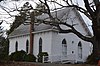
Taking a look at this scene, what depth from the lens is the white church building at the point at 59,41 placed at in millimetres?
38031

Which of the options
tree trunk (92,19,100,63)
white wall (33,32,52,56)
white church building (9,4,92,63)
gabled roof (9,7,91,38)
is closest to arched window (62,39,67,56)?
white church building (9,4,92,63)

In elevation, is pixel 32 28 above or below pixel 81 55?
above

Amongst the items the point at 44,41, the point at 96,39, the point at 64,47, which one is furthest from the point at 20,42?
the point at 96,39

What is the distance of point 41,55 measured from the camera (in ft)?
121

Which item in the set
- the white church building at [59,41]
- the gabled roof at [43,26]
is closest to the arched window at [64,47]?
the white church building at [59,41]

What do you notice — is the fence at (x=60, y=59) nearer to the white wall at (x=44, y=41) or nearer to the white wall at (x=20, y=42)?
the white wall at (x=44, y=41)

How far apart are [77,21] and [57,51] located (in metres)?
→ 7.07

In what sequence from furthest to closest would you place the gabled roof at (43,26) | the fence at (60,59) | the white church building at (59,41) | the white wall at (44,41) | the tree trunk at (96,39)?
the gabled roof at (43,26) → the white wall at (44,41) → the white church building at (59,41) → the fence at (60,59) → the tree trunk at (96,39)

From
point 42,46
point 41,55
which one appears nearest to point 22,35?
point 42,46

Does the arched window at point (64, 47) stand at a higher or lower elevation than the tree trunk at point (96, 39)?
lower

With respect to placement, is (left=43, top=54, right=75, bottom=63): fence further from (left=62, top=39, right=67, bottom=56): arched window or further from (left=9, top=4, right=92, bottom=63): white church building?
(left=62, top=39, right=67, bottom=56): arched window

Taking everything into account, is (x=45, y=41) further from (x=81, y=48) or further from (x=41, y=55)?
(x=81, y=48)

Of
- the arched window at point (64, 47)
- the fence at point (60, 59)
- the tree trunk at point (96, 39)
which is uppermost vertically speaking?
the tree trunk at point (96, 39)

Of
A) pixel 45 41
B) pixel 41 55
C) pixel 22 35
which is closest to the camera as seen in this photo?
pixel 41 55
